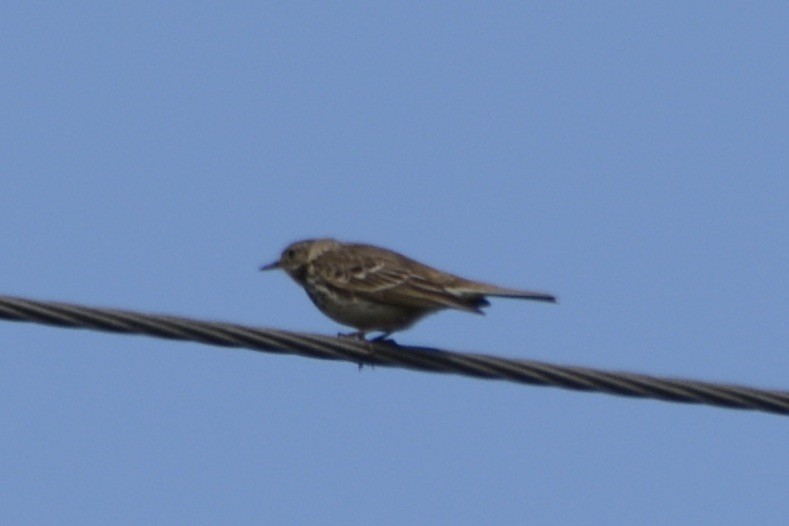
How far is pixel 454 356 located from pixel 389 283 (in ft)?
11.8

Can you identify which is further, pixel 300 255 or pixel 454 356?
pixel 300 255

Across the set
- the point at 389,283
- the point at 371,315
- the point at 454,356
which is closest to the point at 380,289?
the point at 389,283

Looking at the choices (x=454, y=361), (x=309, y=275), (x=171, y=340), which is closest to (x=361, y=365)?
(x=454, y=361)

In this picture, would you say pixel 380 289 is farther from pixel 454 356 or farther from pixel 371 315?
pixel 454 356

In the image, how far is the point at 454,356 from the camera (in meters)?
10.8

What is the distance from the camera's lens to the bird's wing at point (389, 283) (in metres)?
13.7

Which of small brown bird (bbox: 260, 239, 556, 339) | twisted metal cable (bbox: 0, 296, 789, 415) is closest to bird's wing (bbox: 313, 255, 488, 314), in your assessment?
small brown bird (bbox: 260, 239, 556, 339)

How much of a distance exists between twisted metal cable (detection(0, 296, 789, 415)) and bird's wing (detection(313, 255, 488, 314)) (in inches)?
103

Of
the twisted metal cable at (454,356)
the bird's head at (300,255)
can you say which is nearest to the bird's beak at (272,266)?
the bird's head at (300,255)

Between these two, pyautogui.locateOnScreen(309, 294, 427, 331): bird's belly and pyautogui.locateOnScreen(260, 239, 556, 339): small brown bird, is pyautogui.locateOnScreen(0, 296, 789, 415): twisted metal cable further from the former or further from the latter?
pyautogui.locateOnScreen(309, 294, 427, 331): bird's belly

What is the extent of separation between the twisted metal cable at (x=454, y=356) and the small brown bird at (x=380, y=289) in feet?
7.85

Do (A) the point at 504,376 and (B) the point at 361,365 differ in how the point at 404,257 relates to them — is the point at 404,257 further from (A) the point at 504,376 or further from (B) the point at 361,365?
(A) the point at 504,376

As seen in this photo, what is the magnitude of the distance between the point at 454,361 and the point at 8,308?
2.54 metres

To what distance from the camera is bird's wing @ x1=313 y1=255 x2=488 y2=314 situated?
13.7m
